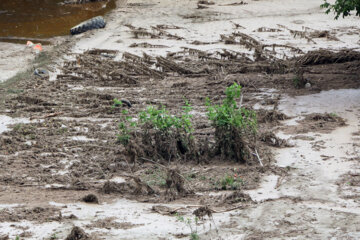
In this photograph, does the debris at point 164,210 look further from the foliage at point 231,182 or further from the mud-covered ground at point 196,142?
the foliage at point 231,182

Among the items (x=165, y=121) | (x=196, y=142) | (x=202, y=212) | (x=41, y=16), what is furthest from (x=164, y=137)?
(x=41, y=16)

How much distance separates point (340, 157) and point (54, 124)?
14.6 feet

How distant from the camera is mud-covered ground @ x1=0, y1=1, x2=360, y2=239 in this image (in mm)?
5094

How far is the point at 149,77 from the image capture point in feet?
35.7

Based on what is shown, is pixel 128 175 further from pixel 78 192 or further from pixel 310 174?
pixel 310 174

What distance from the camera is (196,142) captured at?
705 centimetres

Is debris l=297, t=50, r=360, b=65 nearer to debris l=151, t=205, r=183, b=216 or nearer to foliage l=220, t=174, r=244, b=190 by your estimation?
foliage l=220, t=174, r=244, b=190

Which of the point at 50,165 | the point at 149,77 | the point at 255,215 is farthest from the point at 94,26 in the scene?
the point at 255,215

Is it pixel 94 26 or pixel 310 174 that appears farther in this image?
pixel 94 26

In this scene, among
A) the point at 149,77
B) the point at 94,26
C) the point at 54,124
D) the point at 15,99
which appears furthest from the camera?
the point at 94,26

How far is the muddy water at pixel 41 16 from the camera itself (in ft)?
55.8

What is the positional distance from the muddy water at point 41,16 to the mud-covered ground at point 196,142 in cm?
352

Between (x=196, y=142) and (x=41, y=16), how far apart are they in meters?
14.3

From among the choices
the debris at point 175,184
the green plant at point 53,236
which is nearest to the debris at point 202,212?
the debris at point 175,184
